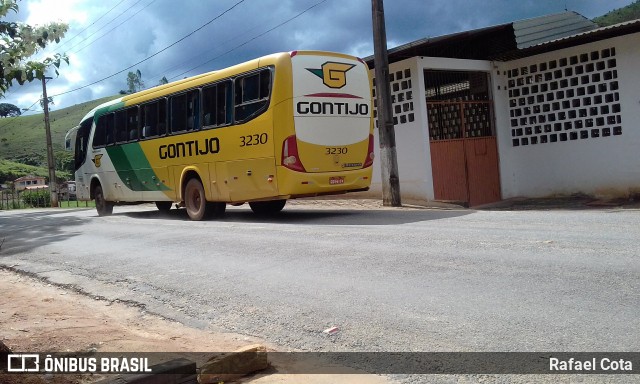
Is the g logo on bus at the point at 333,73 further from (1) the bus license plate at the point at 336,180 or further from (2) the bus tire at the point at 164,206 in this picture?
(2) the bus tire at the point at 164,206

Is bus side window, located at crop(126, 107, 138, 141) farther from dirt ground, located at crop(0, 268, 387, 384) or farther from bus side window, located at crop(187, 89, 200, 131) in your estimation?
dirt ground, located at crop(0, 268, 387, 384)

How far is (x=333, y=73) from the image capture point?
11.8 meters

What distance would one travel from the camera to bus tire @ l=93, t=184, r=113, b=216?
17.5 metres

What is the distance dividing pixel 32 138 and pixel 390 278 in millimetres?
122179

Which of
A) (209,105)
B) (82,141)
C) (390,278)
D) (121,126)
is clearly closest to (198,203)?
(209,105)

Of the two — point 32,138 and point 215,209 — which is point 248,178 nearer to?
point 215,209

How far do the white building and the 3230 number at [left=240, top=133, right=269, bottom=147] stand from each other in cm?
513

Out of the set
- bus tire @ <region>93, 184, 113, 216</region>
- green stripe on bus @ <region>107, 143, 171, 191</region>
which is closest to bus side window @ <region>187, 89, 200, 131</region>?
green stripe on bus @ <region>107, 143, 171, 191</region>

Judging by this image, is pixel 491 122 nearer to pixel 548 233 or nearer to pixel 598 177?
pixel 598 177

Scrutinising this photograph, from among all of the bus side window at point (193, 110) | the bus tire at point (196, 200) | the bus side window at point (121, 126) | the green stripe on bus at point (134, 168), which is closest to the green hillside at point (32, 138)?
the green stripe on bus at point (134, 168)

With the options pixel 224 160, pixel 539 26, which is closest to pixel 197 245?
pixel 224 160

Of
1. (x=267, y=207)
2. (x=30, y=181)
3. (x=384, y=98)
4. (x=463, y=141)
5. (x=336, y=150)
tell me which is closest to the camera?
(x=336, y=150)

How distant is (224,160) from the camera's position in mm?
12492

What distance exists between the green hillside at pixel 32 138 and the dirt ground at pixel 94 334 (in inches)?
3513
